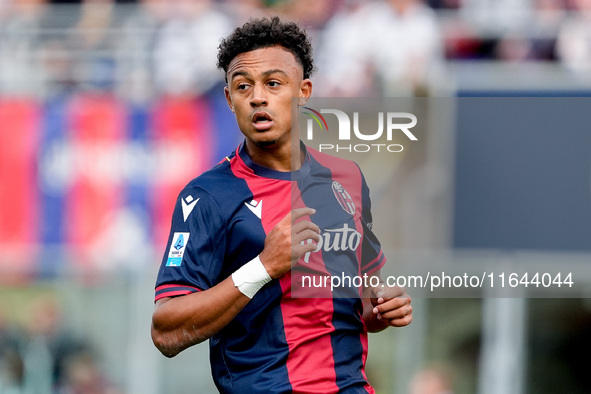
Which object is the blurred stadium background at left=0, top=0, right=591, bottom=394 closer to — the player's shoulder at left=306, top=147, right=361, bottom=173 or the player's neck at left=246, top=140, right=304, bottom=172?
the player's shoulder at left=306, top=147, right=361, bottom=173

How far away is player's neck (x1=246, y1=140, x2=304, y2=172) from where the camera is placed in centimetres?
375

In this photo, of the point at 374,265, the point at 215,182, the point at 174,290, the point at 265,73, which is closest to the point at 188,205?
the point at 215,182

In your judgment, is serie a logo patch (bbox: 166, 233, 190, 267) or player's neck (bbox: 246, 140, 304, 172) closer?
serie a logo patch (bbox: 166, 233, 190, 267)

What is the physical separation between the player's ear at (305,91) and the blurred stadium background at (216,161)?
356 cm

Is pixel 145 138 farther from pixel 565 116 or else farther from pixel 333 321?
pixel 333 321

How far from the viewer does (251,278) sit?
3.35 meters

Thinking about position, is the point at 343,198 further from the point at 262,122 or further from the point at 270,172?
the point at 262,122

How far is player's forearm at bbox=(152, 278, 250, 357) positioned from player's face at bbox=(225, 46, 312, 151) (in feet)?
1.98

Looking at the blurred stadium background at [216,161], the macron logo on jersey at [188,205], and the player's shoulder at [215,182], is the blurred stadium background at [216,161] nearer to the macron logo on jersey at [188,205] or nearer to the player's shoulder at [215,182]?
the player's shoulder at [215,182]

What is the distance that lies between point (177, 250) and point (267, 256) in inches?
13.7

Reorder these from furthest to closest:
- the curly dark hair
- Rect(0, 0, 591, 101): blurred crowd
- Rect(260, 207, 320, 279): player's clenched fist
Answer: Rect(0, 0, 591, 101): blurred crowd
the curly dark hair
Rect(260, 207, 320, 279): player's clenched fist

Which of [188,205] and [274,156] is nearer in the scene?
[188,205]

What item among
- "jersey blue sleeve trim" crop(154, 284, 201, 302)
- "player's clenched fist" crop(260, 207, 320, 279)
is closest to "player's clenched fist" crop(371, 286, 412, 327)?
"player's clenched fist" crop(260, 207, 320, 279)

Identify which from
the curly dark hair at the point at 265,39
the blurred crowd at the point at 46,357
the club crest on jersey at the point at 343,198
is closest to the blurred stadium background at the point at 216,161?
the blurred crowd at the point at 46,357
